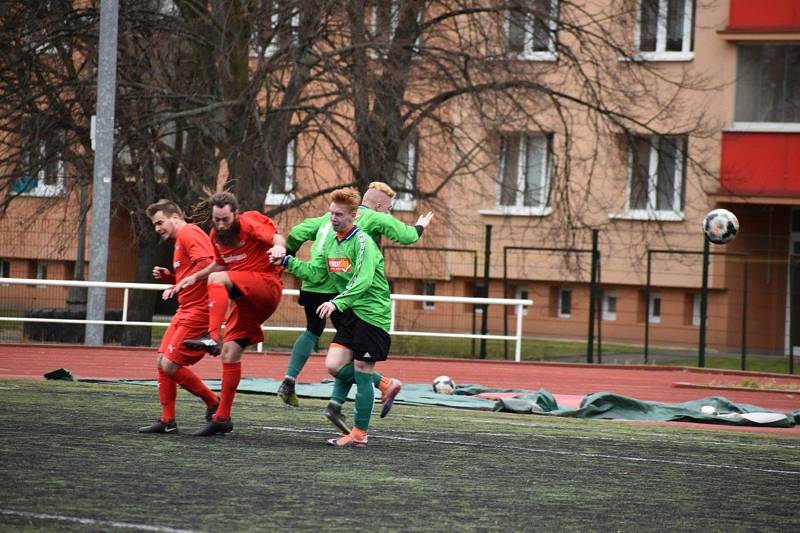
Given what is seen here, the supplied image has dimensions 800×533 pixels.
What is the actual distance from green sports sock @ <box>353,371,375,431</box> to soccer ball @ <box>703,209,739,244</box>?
8605 millimetres

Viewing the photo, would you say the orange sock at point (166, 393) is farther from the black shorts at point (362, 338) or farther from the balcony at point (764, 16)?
the balcony at point (764, 16)

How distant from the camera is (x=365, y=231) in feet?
36.6

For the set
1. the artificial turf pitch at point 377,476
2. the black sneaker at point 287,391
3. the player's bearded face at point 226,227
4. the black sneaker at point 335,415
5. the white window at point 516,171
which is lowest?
the artificial turf pitch at point 377,476

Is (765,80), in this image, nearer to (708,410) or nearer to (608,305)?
(608,305)

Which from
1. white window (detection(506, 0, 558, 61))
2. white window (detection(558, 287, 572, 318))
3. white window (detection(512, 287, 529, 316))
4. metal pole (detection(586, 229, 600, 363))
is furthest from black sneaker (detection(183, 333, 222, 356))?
white window (detection(512, 287, 529, 316))

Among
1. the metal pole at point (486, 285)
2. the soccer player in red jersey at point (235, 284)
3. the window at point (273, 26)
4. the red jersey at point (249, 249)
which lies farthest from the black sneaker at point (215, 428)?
the metal pole at point (486, 285)

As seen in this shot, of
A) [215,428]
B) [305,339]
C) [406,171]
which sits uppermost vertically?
[406,171]

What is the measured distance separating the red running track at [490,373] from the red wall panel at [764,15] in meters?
12.1

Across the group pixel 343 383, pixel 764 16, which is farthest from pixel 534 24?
pixel 343 383

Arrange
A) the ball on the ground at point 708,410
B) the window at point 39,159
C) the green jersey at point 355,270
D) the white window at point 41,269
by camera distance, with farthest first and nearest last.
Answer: the white window at point 41,269 → the window at point 39,159 → the ball on the ground at point 708,410 → the green jersey at point 355,270

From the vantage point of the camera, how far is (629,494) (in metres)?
8.53

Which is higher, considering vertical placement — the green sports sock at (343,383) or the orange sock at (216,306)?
the orange sock at (216,306)

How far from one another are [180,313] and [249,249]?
0.80m

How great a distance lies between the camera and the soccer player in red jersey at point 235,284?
10211 millimetres
